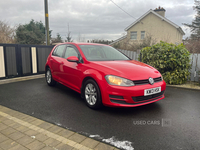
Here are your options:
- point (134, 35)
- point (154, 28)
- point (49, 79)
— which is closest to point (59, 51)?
point (49, 79)

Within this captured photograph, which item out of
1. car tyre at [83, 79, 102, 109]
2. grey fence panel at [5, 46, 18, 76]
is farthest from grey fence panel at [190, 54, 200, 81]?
grey fence panel at [5, 46, 18, 76]

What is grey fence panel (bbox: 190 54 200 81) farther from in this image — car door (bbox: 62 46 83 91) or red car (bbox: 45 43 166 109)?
car door (bbox: 62 46 83 91)

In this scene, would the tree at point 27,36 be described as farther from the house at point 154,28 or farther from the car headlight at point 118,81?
the car headlight at point 118,81

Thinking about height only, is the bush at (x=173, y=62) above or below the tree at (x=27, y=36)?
below

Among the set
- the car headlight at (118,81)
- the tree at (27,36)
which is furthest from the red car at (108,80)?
the tree at (27,36)

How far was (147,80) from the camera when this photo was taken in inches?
139

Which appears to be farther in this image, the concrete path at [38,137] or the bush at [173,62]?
the bush at [173,62]

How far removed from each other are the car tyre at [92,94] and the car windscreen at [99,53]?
0.76 meters

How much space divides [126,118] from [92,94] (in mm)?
958

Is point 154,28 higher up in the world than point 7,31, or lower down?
higher up

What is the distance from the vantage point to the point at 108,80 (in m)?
3.43

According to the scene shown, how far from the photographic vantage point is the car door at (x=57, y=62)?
518 centimetres

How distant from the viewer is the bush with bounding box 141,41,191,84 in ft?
21.7

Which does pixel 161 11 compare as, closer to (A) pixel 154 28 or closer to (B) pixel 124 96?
(A) pixel 154 28
